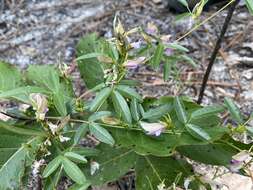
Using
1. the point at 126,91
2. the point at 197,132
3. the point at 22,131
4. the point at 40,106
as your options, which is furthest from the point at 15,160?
the point at 197,132

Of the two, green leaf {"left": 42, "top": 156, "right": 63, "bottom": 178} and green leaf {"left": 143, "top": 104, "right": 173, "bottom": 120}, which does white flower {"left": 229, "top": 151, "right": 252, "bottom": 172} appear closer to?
green leaf {"left": 143, "top": 104, "right": 173, "bottom": 120}

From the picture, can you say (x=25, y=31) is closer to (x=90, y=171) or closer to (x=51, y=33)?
(x=51, y=33)

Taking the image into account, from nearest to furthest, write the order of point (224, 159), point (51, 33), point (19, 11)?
point (224, 159) < point (51, 33) < point (19, 11)

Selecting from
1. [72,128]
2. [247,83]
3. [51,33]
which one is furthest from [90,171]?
[51,33]

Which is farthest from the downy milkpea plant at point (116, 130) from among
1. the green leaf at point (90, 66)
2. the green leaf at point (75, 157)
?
the green leaf at point (90, 66)

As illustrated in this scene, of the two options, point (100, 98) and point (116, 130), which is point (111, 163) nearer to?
point (116, 130)

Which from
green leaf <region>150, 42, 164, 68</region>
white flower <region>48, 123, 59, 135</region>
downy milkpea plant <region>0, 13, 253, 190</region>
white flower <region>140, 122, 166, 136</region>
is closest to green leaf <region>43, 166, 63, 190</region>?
downy milkpea plant <region>0, 13, 253, 190</region>

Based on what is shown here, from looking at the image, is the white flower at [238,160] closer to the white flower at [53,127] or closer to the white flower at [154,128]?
the white flower at [154,128]
